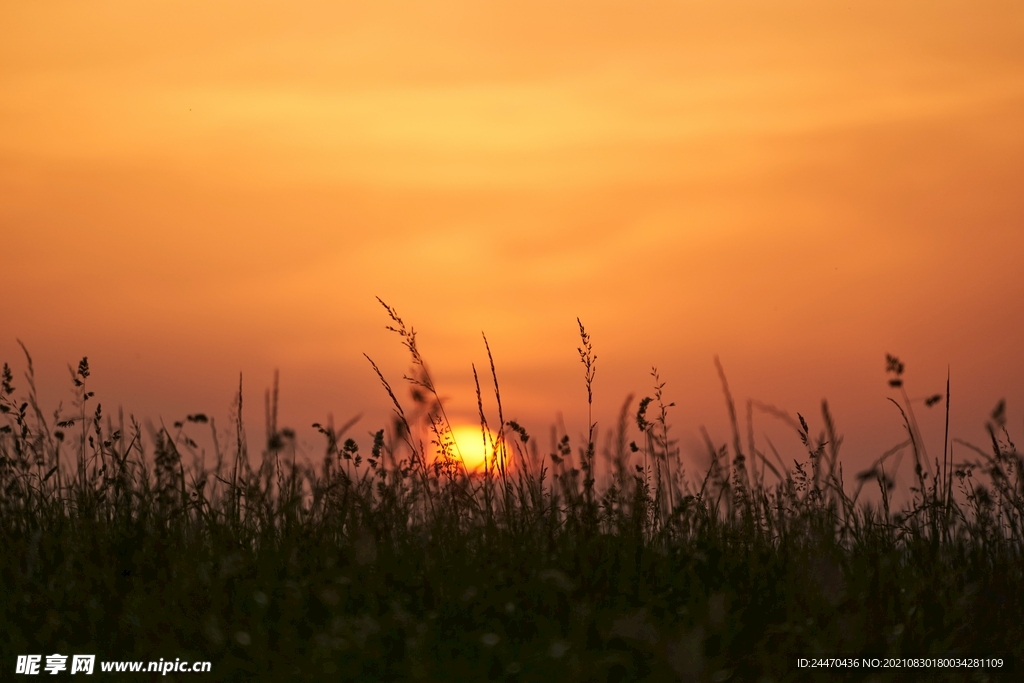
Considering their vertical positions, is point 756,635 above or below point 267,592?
below

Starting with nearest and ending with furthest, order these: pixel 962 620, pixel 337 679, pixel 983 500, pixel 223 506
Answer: pixel 337 679, pixel 962 620, pixel 223 506, pixel 983 500

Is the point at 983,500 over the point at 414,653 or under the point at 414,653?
→ over

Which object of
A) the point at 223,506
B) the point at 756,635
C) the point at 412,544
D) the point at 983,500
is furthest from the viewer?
the point at 983,500

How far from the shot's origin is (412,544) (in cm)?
423

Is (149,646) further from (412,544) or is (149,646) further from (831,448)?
(831,448)

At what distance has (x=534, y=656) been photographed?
3.35 meters

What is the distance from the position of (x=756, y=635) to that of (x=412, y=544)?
4.99 ft

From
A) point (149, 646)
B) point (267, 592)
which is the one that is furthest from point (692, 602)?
point (149, 646)

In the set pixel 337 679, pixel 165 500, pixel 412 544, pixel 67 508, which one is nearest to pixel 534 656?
pixel 337 679

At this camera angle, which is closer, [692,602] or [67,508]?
[692,602]

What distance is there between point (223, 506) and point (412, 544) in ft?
3.16

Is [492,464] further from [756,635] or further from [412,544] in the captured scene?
[756,635]

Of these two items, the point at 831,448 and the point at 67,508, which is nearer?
the point at 831,448

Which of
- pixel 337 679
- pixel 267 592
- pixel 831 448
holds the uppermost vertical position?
pixel 831 448
